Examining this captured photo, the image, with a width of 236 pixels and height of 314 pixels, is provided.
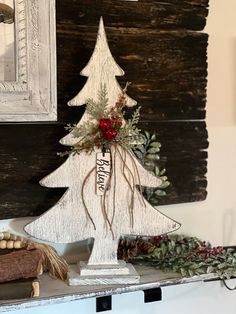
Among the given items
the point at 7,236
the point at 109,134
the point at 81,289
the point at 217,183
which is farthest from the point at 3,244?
the point at 217,183

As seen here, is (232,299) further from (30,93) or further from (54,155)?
(30,93)

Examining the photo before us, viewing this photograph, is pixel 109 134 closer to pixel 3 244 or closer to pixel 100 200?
pixel 100 200

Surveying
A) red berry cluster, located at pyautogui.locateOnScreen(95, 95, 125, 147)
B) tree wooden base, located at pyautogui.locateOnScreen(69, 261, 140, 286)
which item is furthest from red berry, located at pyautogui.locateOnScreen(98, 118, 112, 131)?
tree wooden base, located at pyautogui.locateOnScreen(69, 261, 140, 286)

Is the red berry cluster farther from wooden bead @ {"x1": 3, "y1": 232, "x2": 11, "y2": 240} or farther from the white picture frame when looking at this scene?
wooden bead @ {"x1": 3, "y1": 232, "x2": 11, "y2": 240}

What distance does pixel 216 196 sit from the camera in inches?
50.4

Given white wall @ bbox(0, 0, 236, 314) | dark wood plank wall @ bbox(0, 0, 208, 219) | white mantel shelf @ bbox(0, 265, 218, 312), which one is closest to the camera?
white mantel shelf @ bbox(0, 265, 218, 312)

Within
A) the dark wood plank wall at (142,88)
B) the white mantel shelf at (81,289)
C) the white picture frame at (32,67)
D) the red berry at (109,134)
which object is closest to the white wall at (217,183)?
the dark wood plank wall at (142,88)

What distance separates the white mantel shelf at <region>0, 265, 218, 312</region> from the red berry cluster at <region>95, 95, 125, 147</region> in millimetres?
280

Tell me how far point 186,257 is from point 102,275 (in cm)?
20

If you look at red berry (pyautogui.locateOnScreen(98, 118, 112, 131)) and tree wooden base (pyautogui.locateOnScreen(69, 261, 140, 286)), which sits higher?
red berry (pyautogui.locateOnScreen(98, 118, 112, 131))

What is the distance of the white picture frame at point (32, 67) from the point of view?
103 centimetres

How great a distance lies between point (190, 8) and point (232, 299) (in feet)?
2.36

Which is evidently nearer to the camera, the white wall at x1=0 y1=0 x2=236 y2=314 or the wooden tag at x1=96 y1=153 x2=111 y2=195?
the wooden tag at x1=96 y1=153 x2=111 y2=195

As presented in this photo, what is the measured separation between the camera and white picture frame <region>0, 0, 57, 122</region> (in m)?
1.03
